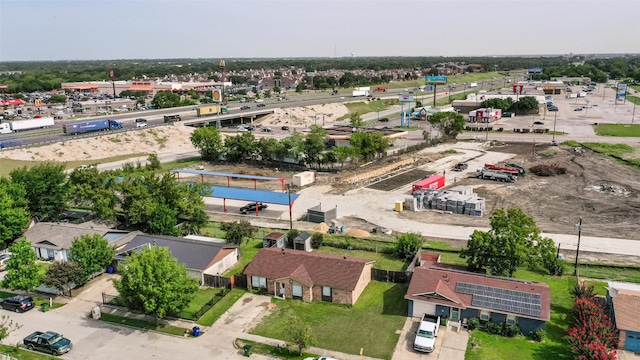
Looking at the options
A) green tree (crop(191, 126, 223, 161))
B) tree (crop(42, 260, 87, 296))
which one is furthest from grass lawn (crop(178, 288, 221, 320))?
green tree (crop(191, 126, 223, 161))

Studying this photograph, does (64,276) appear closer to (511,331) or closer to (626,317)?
(511,331)

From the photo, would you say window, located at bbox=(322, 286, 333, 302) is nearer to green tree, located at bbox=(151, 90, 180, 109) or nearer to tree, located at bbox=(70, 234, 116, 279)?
tree, located at bbox=(70, 234, 116, 279)

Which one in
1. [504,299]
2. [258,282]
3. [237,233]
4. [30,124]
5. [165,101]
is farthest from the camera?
[165,101]

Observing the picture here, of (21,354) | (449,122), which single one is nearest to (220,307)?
(21,354)

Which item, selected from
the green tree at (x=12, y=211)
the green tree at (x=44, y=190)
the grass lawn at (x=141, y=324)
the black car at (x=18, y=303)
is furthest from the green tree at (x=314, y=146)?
the black car at (x=18, y=303)

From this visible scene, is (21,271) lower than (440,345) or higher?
higher

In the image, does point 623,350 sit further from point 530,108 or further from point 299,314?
point 530,108

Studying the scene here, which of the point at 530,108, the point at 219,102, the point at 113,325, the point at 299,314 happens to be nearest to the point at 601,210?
the point at 299,314
